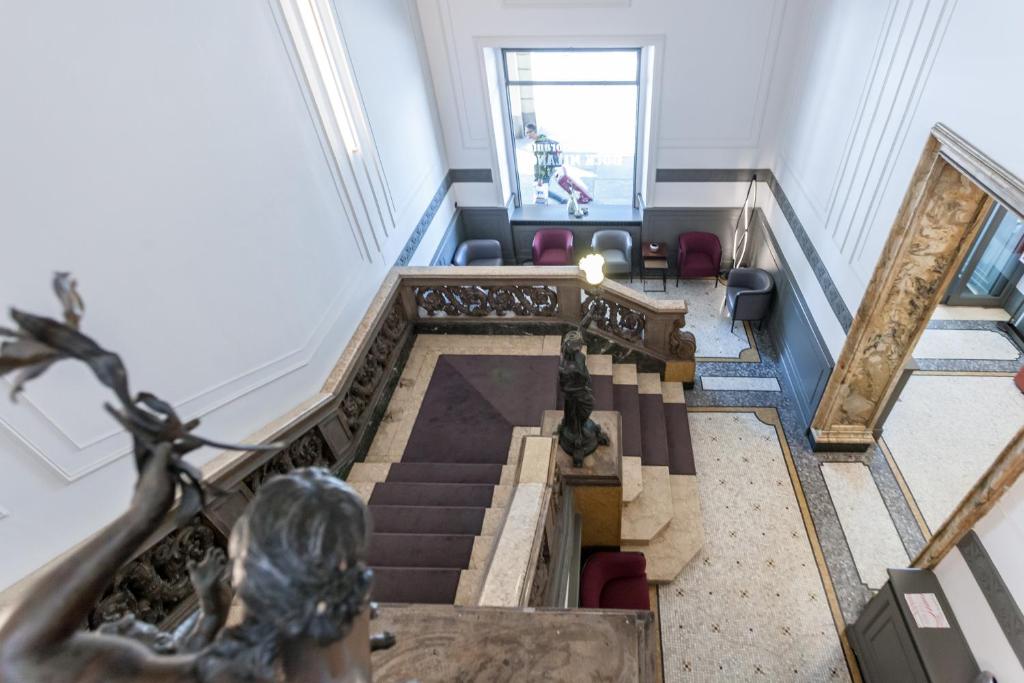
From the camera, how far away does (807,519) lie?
4.48 m

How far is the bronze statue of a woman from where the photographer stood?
9.87 ft

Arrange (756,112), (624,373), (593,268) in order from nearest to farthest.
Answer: (593,268) < (624,373) < (756,112)

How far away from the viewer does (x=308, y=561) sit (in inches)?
28.7

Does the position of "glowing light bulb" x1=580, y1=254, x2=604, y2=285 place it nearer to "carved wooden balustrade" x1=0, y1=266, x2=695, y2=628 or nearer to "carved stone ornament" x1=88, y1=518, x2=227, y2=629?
"carved wooden balustrade" x1=0, y1=266, x2=695, y2=628

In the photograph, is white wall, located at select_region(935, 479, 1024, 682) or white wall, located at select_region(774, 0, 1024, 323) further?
white wall, located at select_region(774, 0, 1024, 323)

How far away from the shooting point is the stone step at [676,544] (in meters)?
4.07

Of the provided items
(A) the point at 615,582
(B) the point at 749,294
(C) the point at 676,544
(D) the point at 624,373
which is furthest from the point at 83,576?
(B) the point at 749,294

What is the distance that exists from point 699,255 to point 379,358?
506 centimetres

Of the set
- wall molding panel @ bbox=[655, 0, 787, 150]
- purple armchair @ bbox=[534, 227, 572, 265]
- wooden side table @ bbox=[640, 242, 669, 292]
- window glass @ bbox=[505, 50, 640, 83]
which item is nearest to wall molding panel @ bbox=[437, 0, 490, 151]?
window glass @ bbox=[505, 50, 640, 83]

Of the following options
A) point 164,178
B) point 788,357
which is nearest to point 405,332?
point 164,178

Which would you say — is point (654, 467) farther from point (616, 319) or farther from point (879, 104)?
point (879, 104)

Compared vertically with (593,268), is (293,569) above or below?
above

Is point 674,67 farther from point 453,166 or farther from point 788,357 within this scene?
point 788,357

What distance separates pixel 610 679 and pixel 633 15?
6.54m
